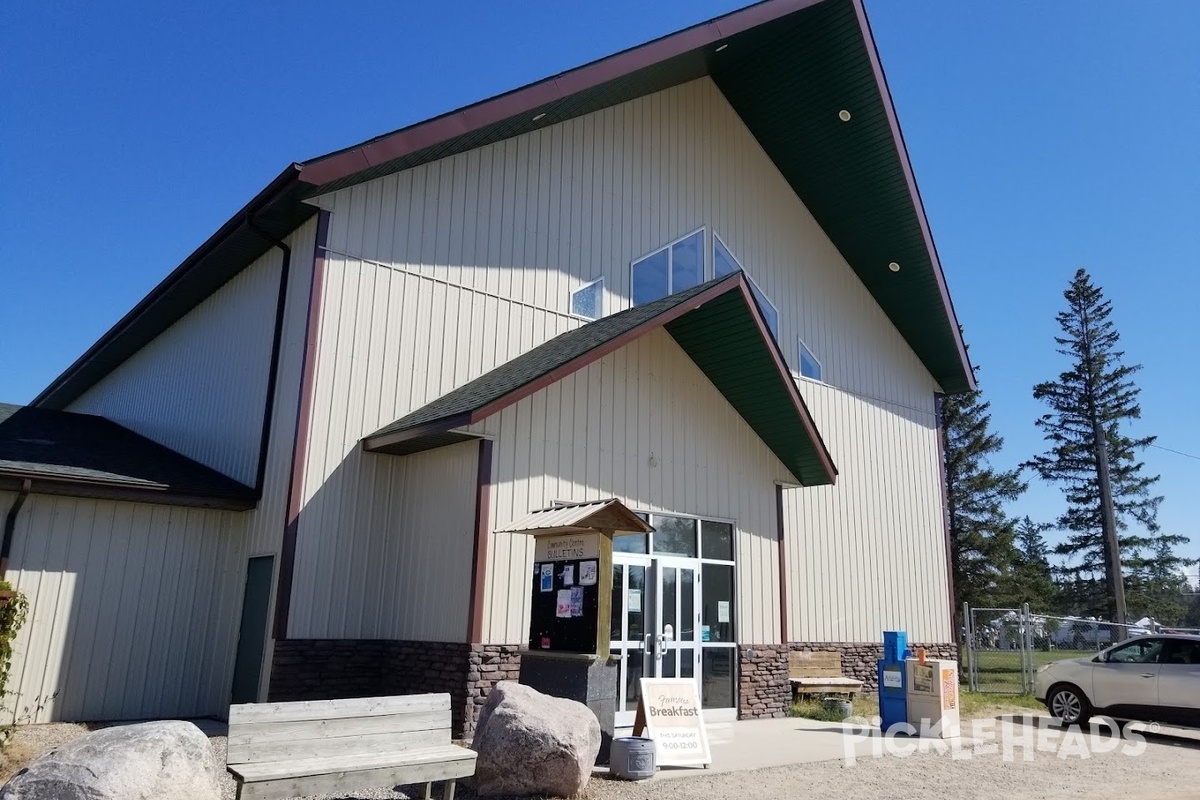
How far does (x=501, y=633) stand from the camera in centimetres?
1084

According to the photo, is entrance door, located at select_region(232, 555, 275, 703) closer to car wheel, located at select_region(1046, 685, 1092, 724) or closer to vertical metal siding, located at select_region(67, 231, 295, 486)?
vertical metal siding, located at select_region(67, 231, 295, 486)

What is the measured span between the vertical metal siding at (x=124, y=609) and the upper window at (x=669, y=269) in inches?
285

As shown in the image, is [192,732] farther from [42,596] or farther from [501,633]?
[42,596]

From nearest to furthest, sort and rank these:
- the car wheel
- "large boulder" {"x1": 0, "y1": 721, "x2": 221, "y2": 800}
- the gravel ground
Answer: "large boulder" {"x1": 0, "y1": 721, "x2": 221, "y2": 800} < the gravel ground < the car wheel

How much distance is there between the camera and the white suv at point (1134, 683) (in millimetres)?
12234

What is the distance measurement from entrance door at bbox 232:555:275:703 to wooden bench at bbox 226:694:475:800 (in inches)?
177

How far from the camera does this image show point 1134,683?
41.5 feet

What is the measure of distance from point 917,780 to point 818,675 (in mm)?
7284

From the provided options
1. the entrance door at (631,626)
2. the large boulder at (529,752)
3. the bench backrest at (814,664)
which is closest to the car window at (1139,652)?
the bench backrest at (814,664)

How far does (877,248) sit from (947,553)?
660 centimetres

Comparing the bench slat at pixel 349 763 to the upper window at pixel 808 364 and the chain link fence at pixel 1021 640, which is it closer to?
the chain link fence at pixel 1021 640

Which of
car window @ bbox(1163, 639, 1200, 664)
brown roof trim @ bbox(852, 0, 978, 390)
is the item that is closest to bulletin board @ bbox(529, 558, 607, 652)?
car window @ bbox(1163, 639, 1200, 664)

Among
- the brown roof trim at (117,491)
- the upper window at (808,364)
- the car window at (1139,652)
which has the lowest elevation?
the car window at (1139,652)

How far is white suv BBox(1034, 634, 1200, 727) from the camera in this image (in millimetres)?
12234
